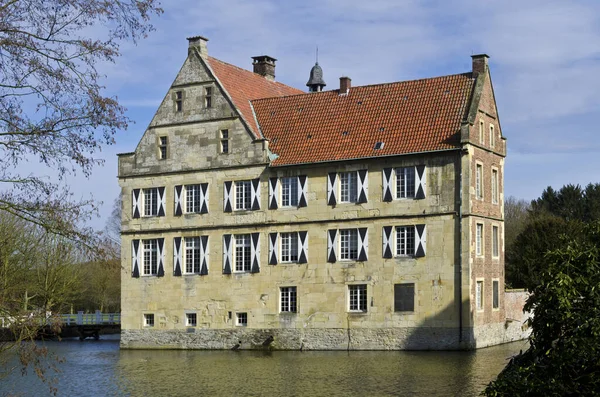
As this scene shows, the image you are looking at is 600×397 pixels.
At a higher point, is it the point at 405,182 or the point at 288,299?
the point at 405,182

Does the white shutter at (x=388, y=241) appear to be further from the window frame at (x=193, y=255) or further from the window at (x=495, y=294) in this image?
the window frame at (x=193, y=255)

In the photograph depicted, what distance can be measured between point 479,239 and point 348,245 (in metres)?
4.81

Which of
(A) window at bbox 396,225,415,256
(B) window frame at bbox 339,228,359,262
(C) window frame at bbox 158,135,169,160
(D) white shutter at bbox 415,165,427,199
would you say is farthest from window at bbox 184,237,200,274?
(D) white shutter at bbox 415,165,427,199

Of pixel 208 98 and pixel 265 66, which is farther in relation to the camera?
pixel 265 66

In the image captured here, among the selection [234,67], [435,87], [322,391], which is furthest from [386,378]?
[234,67]

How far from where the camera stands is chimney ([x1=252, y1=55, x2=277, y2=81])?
45.8 m

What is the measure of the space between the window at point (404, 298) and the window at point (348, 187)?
373 cm

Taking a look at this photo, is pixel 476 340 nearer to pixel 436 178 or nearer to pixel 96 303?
pixel 436 178

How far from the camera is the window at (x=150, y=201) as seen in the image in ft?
132

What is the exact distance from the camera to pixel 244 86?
41750 millimetres

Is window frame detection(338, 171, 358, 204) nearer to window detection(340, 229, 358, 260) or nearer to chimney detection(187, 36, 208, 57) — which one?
window detection(340, 229, 358, 260)

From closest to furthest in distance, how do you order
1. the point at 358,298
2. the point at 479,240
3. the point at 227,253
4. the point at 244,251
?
the point at 479,240 < the point at 358,298 < the point at 244,251 < the point at 227,253

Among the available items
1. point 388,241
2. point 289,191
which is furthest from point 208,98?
point 388,241

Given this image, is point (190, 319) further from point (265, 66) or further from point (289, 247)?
point (265, 66)
